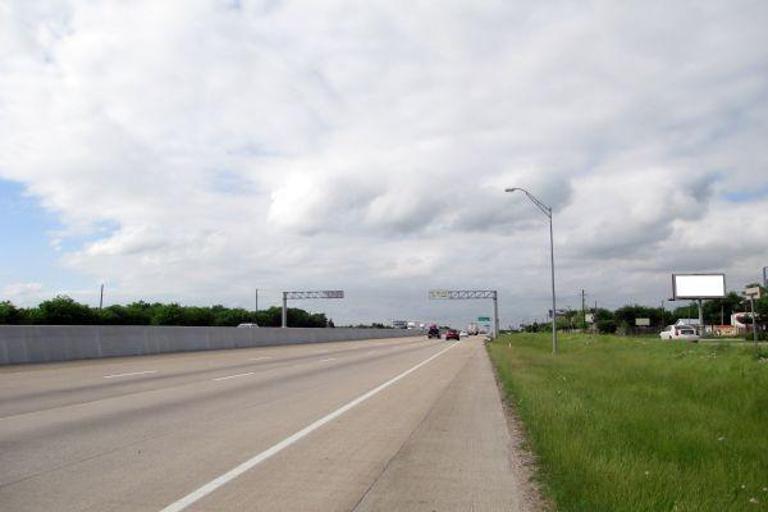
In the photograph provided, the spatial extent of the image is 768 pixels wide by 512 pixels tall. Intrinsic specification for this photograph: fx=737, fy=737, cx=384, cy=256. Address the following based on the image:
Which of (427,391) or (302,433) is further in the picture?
(427,391)

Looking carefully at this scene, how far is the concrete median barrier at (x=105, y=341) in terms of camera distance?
26.4 metres

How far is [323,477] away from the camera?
808cm

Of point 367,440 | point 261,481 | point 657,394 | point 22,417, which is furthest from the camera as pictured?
point 657,394

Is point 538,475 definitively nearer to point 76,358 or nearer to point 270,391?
point 270,391

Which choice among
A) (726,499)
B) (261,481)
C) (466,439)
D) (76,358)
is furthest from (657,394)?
(76,358)

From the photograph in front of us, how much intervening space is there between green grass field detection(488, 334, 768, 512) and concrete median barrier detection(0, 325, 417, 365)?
57.2 feet

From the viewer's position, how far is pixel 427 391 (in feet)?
62.8

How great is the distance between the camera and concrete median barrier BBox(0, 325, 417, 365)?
26422 mm

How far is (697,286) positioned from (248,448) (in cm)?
9013

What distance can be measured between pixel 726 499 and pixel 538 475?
2007 millimetres

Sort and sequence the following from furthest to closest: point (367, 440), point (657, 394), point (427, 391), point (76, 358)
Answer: point (76, 358)
point (427, 391)
point (657, 394)
point (367, 440)

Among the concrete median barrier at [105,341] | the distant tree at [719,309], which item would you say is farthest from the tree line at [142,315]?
the distant tree at [719,309]

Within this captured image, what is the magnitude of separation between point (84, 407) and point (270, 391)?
16.0ft

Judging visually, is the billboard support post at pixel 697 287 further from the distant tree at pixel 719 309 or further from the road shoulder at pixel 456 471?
the road shoulder at pixel 456 471
